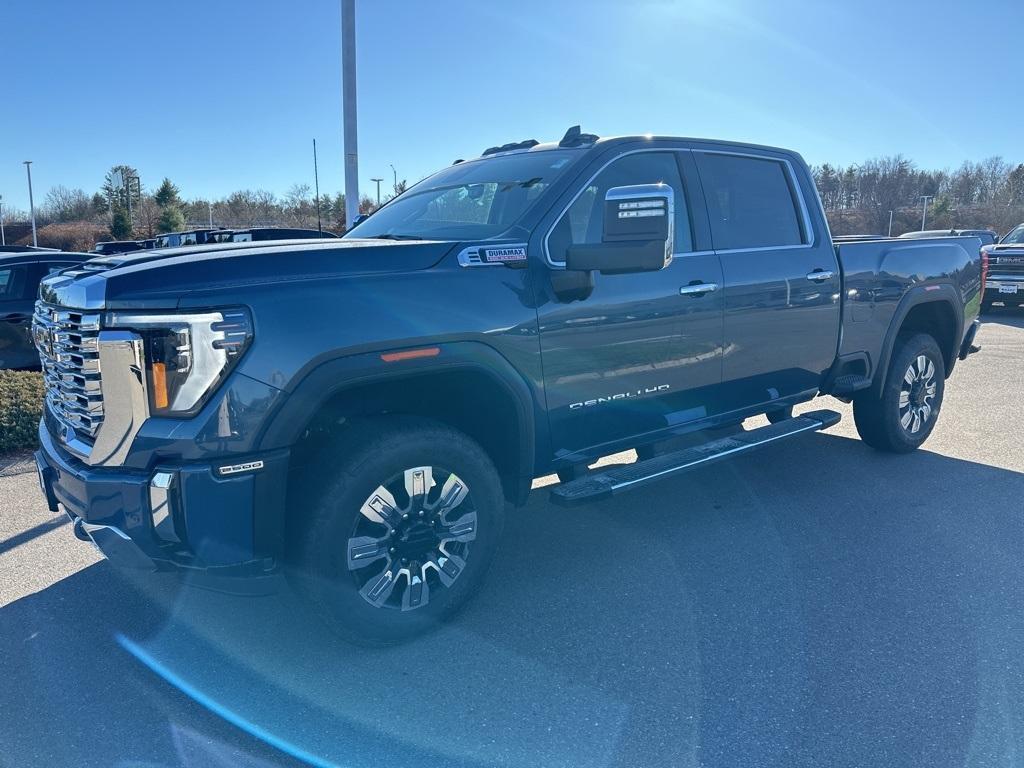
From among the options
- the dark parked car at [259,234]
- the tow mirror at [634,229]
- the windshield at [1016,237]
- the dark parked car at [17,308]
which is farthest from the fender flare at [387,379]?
the windshield at [1016,237]

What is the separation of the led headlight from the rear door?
276 cm

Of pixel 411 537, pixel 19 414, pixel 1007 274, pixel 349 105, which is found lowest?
pixel 19 414

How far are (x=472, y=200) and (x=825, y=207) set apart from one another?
37.6 meters

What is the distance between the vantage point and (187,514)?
2709 mm

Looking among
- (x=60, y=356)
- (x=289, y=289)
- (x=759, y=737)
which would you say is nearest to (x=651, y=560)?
(x=759, y=737)

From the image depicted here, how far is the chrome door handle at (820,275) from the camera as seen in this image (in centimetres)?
493

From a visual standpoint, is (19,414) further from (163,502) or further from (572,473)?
(572,473)

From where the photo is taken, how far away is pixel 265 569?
294 cm

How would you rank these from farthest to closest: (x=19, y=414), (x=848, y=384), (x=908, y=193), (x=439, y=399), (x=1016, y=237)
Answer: (x=908, y=193) < (x=1016, y=237) < (x=19, y=414) < (x=848, y=384) < (x=439, y=399)

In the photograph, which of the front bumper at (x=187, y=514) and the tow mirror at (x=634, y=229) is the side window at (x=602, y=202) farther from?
the front bumper at (x=187, y=514)

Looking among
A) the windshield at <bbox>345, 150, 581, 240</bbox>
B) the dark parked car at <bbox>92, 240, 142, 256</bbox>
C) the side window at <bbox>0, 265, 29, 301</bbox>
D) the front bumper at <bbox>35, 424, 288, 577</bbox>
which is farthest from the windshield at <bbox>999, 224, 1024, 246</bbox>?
the front bumper at <bbox>35, 424, 288, 577</bbox>

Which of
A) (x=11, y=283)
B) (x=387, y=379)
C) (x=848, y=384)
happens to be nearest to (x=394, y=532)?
(x=387, y=379)

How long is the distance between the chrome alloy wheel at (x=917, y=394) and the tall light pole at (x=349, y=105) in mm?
6836

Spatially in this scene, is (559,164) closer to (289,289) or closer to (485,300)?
(485,300)
